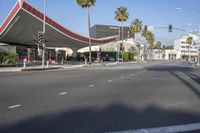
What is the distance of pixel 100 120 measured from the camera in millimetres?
9281

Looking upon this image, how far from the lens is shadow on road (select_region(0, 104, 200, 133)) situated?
816 centimetres

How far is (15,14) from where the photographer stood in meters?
47.7

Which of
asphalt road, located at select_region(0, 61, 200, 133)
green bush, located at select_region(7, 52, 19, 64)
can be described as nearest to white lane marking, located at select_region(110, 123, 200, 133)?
asphalt road, located at select_region(0, 61, 200, 133)

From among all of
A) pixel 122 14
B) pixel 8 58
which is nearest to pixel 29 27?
pixel 8 58

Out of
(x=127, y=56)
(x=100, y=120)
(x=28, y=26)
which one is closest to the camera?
(x=100, y=120)

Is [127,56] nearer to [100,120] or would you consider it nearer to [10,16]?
[10,16]

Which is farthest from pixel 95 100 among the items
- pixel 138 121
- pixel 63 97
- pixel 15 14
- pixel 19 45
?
pixel 19 45

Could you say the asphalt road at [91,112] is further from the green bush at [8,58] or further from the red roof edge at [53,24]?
the red roof edge at [53,24]

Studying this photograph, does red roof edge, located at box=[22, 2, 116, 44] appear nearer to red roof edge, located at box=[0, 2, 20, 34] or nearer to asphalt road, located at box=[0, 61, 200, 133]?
red roof edge, located at box=[0, 2, 20, 34]

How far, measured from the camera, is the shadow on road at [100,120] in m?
8.16

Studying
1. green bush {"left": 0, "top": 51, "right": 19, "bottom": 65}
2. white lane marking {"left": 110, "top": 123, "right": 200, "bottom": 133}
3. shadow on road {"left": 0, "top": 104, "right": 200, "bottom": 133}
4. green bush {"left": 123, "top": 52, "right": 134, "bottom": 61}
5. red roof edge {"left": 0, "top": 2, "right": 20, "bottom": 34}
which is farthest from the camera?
green bush {"left": 123, "top": 52, "right": 134, "bottom": 61}

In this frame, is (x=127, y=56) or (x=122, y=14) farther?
(x=127, y=56)

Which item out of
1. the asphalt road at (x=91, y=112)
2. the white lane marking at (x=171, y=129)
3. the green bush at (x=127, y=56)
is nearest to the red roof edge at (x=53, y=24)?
the green bush at (x=127, y=56)

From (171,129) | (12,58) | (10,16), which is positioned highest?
(10,16)
